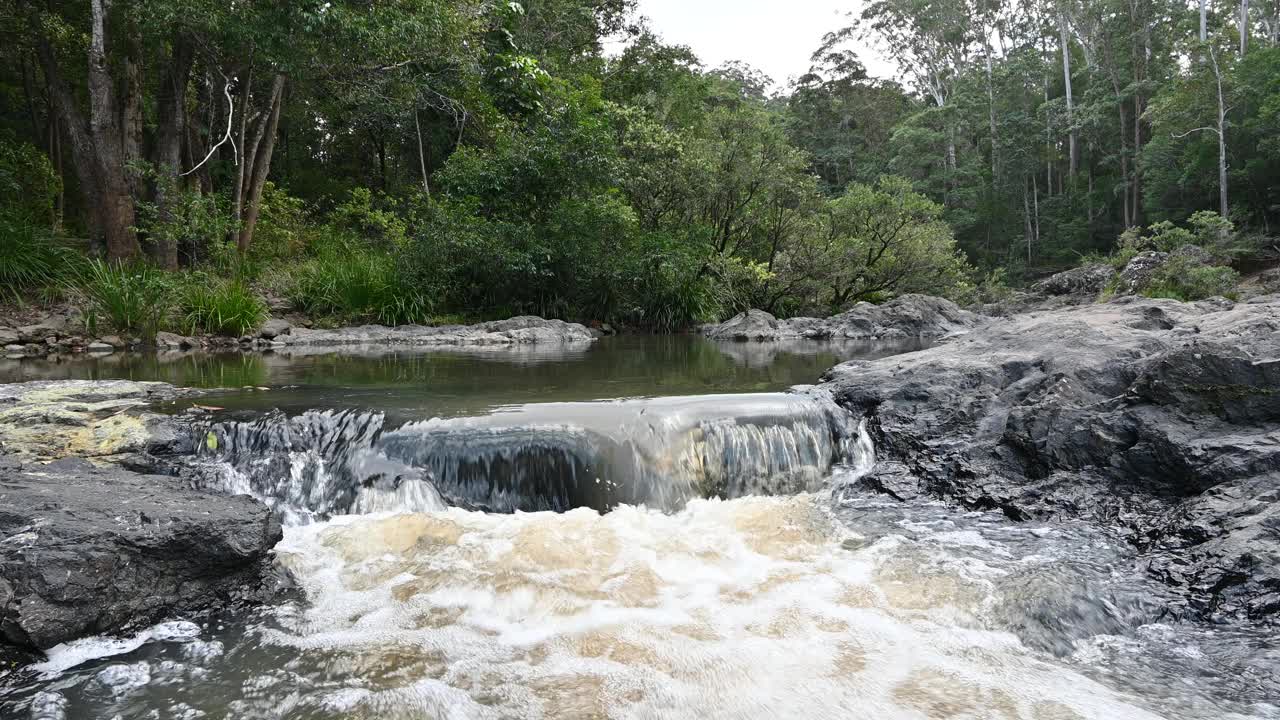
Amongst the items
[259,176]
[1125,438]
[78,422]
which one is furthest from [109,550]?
[259,176]

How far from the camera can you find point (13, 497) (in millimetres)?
3100

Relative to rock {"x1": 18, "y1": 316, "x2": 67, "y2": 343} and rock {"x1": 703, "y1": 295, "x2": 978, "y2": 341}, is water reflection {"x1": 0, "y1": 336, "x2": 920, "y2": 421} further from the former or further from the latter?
rock {"x1": 703, "y1": 295, "x2": 978, "y2": 341}

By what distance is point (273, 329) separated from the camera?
12461 mm

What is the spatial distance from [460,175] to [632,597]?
13.2 metres

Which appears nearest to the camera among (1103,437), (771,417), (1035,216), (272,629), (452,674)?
(452,674)

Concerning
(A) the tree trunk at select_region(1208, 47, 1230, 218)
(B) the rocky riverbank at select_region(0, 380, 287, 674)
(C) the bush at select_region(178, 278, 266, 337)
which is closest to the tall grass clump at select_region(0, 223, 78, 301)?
(C) the bush at select_region(178, 278, 266, 337)

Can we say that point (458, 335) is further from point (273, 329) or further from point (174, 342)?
point (174, 342)

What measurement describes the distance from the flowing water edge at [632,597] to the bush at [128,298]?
290 inches

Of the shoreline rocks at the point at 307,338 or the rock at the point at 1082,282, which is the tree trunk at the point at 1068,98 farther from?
the shoreline rocks at the point at 307,338

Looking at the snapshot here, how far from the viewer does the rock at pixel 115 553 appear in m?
2.71

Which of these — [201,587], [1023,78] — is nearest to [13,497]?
[201,587]

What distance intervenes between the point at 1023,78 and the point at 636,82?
1023 inches

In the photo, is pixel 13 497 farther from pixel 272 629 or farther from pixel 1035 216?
pixel 1035 216

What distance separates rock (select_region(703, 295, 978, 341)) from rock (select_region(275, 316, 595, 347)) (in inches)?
153
